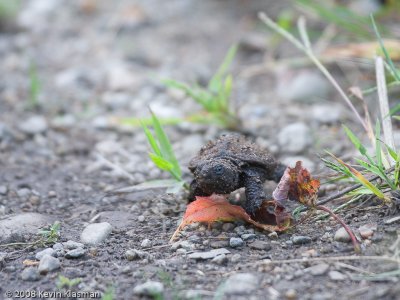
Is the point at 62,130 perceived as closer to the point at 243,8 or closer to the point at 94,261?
the point at 94,261

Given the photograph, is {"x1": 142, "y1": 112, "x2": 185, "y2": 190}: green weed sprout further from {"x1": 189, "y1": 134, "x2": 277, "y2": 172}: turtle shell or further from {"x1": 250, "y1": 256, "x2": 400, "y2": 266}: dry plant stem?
{"x1": 250, "y1": 256, "x2": 400, "y2": 266}: dry plant stem

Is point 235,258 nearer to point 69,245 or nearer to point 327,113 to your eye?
point 69,245

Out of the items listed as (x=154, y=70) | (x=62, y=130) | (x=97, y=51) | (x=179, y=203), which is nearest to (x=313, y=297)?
(x=179, y=203)

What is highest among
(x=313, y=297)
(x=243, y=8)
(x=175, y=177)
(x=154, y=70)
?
(x=243, y=8)

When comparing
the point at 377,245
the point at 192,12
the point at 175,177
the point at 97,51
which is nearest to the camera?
the point at 377,245

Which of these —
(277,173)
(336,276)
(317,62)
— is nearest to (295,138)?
(317,62)

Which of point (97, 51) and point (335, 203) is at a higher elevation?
point (97, 51)
